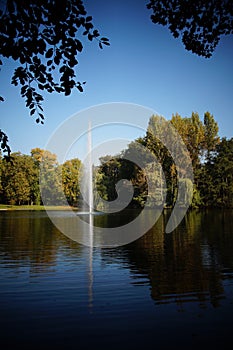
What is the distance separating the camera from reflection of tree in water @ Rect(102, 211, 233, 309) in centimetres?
617

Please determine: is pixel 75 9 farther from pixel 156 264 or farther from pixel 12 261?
pixel 12 261

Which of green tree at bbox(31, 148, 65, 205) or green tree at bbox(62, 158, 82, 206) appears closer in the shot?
green tree at bbox(31, 148, 65, 205)

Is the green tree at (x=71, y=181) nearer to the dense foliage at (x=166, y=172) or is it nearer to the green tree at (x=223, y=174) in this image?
the dense foliage at (x=166, y=172)

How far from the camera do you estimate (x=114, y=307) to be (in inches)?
215

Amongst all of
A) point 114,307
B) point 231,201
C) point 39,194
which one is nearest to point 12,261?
point 114,307

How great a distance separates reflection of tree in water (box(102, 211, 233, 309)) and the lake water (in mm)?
22

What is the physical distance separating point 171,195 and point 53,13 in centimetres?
5027

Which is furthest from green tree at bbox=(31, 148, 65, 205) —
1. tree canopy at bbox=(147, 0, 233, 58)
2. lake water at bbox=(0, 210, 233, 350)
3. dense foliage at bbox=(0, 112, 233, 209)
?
tree canopy at bbox=(147, 0, 233, 58)

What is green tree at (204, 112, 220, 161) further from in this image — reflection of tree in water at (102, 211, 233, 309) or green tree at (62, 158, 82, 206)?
reflection of tree in water at (102, 211, 233, 309)

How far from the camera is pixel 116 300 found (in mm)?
5859

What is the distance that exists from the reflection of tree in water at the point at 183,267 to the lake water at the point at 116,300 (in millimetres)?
22

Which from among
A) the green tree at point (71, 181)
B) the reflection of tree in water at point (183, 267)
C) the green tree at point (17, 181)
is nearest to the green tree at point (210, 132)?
the green tree at point (71, 181)

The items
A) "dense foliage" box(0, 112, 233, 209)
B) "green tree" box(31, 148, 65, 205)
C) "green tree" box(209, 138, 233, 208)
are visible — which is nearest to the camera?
"dense foliage" box(0, 112, 233, 209)

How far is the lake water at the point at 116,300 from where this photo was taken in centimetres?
421
